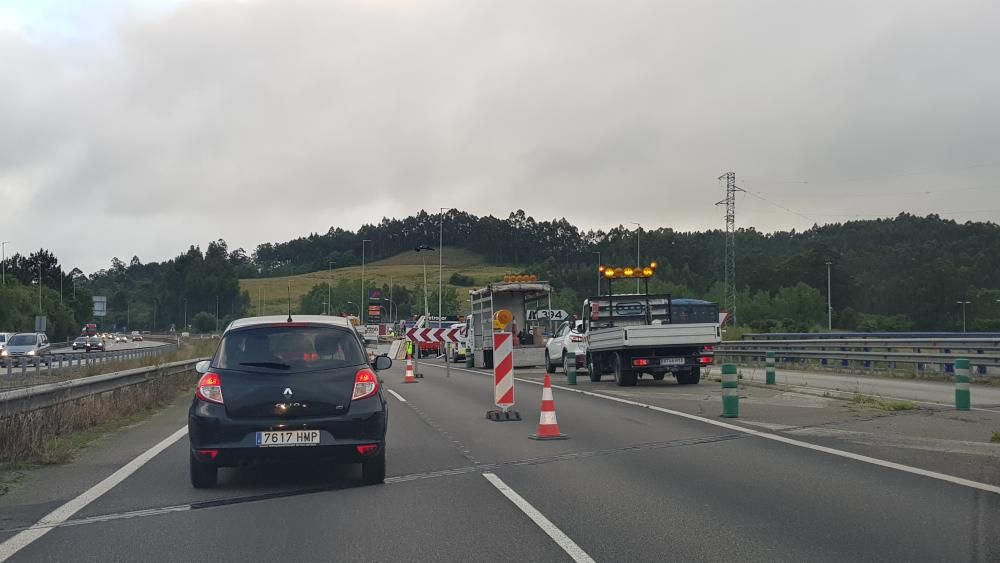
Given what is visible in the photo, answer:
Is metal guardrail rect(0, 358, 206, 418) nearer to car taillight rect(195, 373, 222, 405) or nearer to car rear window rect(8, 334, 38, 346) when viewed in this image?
car taillight rect(195, 373, 222, 405)

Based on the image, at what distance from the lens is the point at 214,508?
842 cm

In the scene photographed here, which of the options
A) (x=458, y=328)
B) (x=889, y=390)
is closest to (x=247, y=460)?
(x=889, y=390)

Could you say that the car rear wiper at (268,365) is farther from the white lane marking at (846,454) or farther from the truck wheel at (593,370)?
the truck wheel at (593,370)

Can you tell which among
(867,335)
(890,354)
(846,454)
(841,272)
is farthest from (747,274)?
(846,454)

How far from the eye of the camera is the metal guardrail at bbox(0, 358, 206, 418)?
11.8m

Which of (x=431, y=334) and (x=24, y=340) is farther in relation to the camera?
(x=24, y=340)

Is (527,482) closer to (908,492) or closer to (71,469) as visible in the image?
(908,492)

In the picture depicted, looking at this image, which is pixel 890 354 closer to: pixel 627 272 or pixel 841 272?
pixel 627 272

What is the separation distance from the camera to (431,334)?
124ft

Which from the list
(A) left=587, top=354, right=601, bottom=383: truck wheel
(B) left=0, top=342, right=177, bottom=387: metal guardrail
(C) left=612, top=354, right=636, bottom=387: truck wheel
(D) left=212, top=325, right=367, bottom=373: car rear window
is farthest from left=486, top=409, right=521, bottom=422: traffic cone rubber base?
(B) left=0, top=342, right=177, bottom=387: metal guardrail

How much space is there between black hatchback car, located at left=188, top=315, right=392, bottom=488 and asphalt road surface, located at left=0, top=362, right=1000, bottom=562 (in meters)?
0.39

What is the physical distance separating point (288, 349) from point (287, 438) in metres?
1.05

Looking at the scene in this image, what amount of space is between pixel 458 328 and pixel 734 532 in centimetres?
3763

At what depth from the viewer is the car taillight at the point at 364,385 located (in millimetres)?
9391
